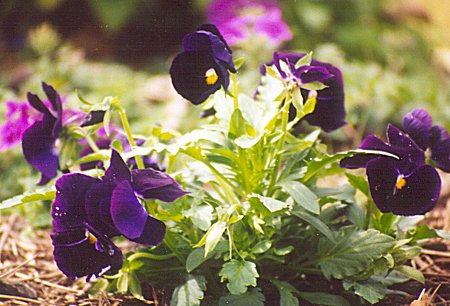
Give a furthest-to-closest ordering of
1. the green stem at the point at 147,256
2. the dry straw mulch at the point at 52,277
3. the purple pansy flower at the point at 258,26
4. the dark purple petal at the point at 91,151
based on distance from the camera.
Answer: the purple pansy flower at the point at 258,26 → the dark purple petal at the point at 91,151 → the dry straw mulch at the point at 52,277 → the green stem at the point at 147,256

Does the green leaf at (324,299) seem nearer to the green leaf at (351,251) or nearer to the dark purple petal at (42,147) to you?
the green leaf at (351,251)

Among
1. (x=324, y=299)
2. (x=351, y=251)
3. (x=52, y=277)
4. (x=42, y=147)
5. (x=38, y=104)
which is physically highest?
(x=38, y=104)

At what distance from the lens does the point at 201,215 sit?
1.31 m

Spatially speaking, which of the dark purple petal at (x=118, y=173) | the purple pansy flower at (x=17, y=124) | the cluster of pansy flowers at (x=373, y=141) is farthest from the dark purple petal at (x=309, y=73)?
the purple pansy flower at (x=17, y=124)

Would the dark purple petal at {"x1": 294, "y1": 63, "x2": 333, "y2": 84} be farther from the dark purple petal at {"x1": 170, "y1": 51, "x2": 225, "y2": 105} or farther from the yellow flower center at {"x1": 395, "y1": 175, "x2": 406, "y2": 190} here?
the yellow flower center at {"x1": 395, "y1": 175, "x2": 406, "y2": 190}

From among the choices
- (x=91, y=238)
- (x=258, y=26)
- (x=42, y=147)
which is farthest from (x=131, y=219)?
(x=258, y=26)

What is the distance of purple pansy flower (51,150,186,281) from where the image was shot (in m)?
1.21

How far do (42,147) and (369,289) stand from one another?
935 mm

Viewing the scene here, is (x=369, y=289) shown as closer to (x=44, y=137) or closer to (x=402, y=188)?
(x=402, y=188)

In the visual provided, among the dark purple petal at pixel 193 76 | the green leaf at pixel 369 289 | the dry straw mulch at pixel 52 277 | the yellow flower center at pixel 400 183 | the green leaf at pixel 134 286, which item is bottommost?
the dry straw mulch at pixel 52 277

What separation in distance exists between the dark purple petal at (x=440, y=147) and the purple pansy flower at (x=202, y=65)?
0.55 m

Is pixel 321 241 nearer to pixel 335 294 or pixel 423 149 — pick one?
pixel 335 294

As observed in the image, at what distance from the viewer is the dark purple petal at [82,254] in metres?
1.28

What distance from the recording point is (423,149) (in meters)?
1.43
